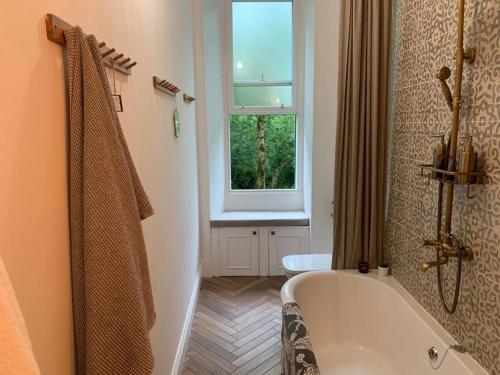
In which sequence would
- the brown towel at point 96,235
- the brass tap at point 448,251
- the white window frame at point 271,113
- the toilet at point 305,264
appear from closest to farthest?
the brown towel at point 96,235, the brass tap at point 448,251, the toilet at point 305,264, the white window frame at point 271,113

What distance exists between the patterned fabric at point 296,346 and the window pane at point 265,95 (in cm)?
239

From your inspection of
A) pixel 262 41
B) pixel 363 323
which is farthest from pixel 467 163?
pixel 262 41

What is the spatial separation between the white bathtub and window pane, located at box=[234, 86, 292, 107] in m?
2.10

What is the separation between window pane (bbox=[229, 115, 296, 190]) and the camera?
3824mm

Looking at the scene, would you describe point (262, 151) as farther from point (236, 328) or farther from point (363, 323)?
point (363, 323)

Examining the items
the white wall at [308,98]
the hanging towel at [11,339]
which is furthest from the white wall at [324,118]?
the hanging towel at [11,339]

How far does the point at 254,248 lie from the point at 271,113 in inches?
53.7

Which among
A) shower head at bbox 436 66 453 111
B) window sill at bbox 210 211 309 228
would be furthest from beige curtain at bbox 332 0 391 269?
window sill at bbox 210 211 309 228

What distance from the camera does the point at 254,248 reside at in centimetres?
358

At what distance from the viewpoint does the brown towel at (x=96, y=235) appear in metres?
0.83

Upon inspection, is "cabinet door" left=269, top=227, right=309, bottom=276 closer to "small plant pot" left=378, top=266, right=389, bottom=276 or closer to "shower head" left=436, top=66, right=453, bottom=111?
"small plant pot" left=378, top=266, right=389, bottom=276

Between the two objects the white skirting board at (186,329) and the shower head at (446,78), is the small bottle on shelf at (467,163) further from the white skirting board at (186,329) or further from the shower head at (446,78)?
the white skirting board at (186,329)

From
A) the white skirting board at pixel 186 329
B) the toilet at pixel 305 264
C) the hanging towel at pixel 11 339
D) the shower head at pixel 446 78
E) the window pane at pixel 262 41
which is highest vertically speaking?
the window pane at pixel 262 41

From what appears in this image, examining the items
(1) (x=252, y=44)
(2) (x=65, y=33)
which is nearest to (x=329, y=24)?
(1) (x=252, y=44)
